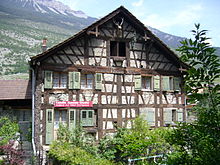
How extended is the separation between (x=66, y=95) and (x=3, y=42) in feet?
231

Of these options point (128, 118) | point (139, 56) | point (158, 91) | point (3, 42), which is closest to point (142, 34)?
point (139, 56)

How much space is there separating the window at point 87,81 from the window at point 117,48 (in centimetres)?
238

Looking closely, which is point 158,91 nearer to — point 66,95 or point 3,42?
point 66,95

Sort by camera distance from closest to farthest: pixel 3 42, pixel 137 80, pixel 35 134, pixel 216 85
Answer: pixel 216 85, pixel 35 134, pixel 137 80, pixel 3 42

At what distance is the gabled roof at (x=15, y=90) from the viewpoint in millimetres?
16156

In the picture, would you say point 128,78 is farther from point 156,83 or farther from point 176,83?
point 176,83

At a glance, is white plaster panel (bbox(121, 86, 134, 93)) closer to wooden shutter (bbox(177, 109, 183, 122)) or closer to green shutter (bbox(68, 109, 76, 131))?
green shutter (bbox(68, 109, 76, 131))

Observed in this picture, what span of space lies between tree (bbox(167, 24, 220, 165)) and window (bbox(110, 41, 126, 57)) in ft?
41.2

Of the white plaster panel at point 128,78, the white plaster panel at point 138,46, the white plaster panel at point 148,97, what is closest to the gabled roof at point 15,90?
the white plaster panel at point 128,78

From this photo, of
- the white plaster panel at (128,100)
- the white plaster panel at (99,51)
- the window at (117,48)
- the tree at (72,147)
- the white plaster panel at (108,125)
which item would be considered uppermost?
the window at (117,48)

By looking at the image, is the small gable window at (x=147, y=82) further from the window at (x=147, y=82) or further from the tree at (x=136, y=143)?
the tree at (x=136, y=143)

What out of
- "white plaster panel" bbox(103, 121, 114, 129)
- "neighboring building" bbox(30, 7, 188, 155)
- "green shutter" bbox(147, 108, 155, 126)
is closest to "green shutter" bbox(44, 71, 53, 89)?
"neighboring building" bbox(30, 7, 188, 155)

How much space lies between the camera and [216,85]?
11.2 feet

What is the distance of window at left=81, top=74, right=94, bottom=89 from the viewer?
49.1ft
